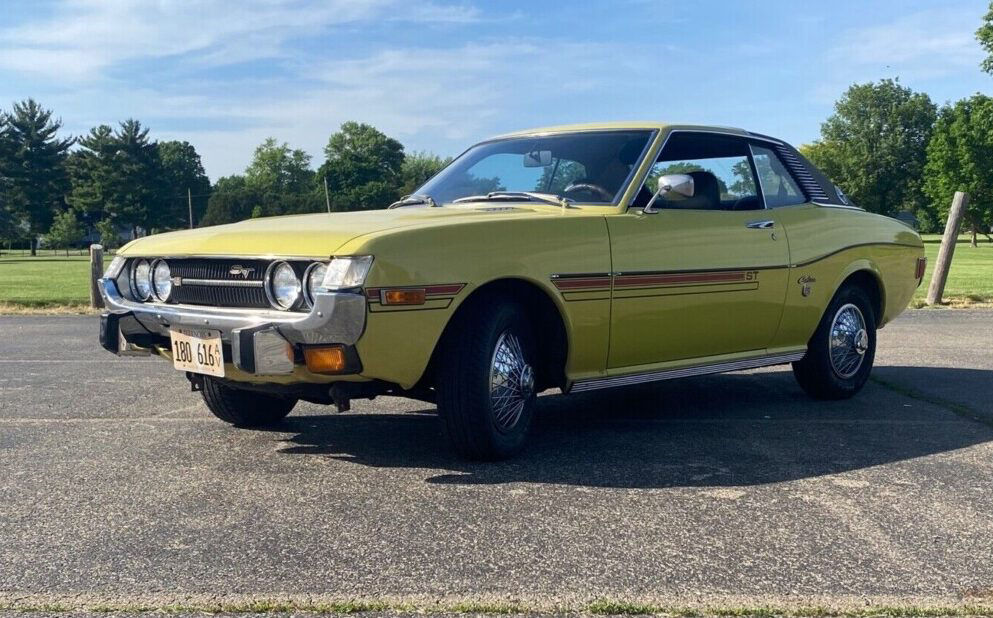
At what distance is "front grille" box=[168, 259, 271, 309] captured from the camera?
4.06 m

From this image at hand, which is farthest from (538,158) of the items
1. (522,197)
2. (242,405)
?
(242,405)

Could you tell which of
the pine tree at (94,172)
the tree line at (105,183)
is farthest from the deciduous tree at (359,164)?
the pine tree at (94,172)

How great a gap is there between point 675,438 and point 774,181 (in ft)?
6.44

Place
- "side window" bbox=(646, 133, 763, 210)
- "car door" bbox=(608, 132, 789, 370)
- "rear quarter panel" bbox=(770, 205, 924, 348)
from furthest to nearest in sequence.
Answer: "rear quarter panel" bbox=(770, 205, 924, 348) → "side window" bbox=(646, 133, 763, 210) → "car door" bbox=(608, 132, 789, 370)

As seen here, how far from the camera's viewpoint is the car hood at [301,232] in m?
3.95

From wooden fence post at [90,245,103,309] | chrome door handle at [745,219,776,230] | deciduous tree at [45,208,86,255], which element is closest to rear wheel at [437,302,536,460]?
chrome door handle at [745,219,776,230]

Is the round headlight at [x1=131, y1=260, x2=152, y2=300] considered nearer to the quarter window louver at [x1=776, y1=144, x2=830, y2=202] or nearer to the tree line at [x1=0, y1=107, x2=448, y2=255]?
the quarter window louver at [x1=776, y1=144, x2=830, y2=202]

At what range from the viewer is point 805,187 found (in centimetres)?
614

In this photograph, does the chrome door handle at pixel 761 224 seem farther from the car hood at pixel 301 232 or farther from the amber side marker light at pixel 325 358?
the amber side marker light at pixel 325 358

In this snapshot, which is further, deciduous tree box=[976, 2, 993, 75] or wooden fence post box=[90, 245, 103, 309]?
deciduous tree box=[976, 2, 993, 75]

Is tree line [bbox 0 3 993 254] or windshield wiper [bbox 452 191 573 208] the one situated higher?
tree line [bbox 0 3 993 254]

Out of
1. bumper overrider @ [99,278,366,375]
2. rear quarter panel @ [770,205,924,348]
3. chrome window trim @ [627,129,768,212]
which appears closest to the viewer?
bumper overrider @ [99,278,366,375]

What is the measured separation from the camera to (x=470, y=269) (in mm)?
4102

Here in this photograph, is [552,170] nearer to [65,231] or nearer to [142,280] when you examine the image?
[142,280]
